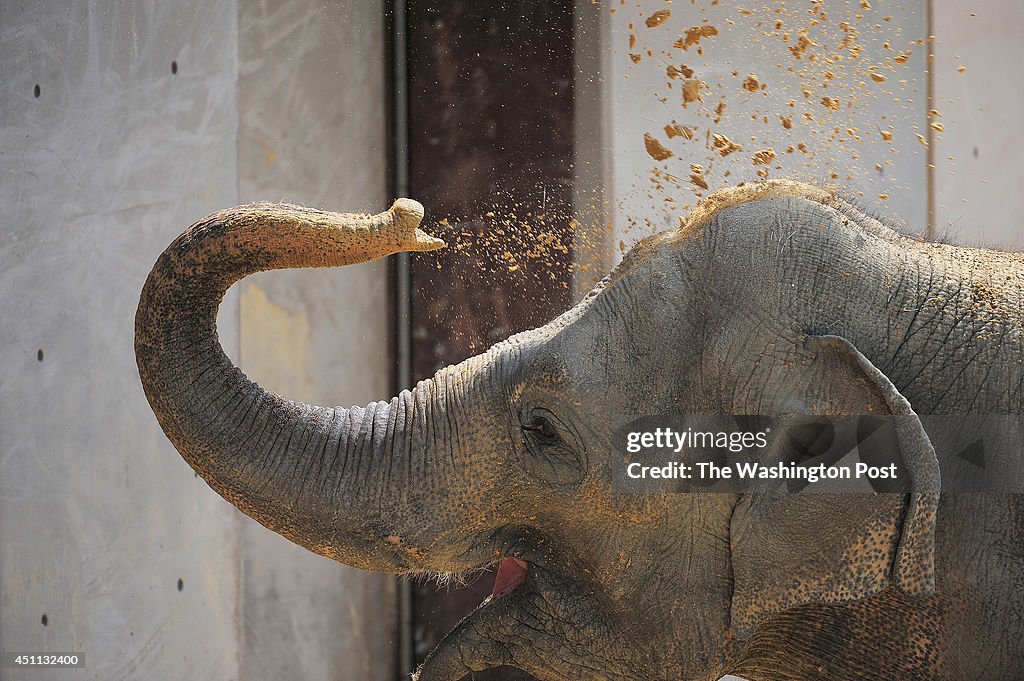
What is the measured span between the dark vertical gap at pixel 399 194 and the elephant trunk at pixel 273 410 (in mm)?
1922

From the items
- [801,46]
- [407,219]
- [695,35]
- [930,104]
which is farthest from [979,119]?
[407,219]

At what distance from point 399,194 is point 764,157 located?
1597mm

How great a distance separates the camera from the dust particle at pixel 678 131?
2.62m

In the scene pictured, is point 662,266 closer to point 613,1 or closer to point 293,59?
point 613,1

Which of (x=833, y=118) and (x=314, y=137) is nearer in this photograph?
(x=833, y=118)

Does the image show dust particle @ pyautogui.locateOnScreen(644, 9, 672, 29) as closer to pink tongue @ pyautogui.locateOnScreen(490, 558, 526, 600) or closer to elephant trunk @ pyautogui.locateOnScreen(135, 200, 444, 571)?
elephant trunk @ pyautogui.locateOnScreen(135, 200, 444, 571)

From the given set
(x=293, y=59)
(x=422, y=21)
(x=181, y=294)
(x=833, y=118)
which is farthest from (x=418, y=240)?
(x=422, y=21)

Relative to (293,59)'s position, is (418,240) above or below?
below

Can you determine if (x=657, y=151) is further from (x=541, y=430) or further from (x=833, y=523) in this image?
(x=833, y=523)

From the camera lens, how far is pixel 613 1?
9.70 feet

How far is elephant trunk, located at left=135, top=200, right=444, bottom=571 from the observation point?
1691mm

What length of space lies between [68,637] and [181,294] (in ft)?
6.43

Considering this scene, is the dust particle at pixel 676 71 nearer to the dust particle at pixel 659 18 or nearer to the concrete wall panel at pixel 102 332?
the dust particle at pixel 659 18

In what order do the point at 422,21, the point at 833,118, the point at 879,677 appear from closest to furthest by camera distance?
the point at 879,677, the point at 833,118, the point at 422,21
